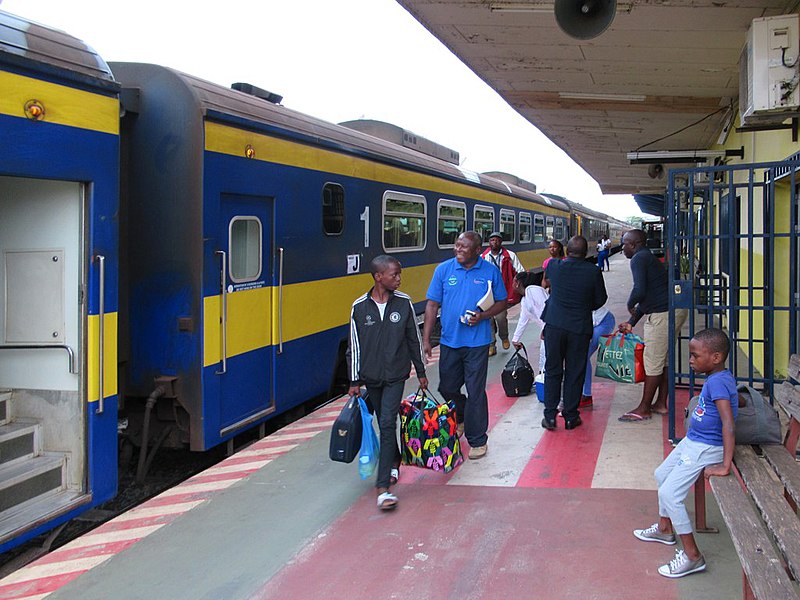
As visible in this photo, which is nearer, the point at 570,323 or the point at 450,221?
the point at 570,323

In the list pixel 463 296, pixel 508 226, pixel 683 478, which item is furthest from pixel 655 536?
pixel 508 226

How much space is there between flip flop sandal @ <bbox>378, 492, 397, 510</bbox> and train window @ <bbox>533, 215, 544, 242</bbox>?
53.2 ft

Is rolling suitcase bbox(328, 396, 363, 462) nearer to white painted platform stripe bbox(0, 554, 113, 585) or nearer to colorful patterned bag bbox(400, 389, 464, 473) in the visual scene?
colorful patterned bag bbox(400, 389, 464, 473)

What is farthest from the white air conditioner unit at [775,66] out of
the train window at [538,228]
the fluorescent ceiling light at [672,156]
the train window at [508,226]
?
the train window at [538,228]

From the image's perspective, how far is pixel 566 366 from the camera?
6281mm

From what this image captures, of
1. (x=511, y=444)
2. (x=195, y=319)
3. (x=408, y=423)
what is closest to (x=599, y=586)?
(x=408, y=423)

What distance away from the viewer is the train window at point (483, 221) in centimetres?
1372

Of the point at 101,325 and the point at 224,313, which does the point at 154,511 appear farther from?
the point at 224,313

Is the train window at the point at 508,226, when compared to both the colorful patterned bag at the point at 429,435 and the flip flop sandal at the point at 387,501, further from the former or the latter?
the flip flop sandal at the point at 387,501

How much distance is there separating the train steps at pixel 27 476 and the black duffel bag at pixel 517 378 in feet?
14.7

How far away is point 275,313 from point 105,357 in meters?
2.05

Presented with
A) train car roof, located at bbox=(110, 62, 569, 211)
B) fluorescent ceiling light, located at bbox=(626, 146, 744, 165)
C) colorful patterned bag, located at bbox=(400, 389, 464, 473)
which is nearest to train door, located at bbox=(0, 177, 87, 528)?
train car roof, located at bbox=(110, 62, 569, 211)

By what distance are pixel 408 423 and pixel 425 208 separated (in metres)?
6.01

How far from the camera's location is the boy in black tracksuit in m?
4.82
